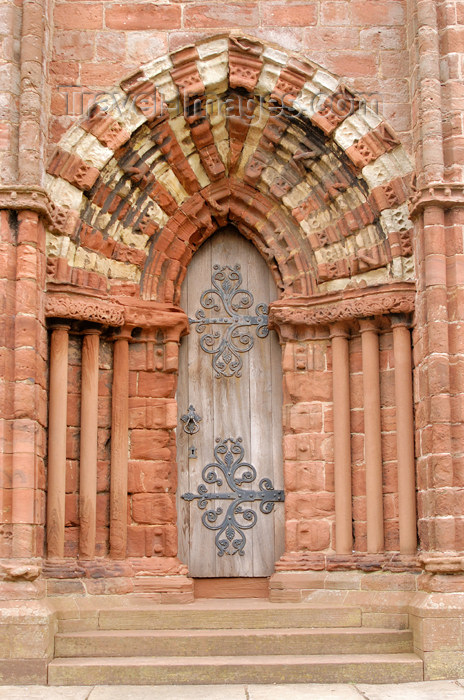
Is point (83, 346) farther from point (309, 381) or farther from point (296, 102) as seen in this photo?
point (296, 102)

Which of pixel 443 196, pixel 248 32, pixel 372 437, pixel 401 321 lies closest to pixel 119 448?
pixel 372 437

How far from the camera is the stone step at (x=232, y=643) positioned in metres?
7.25

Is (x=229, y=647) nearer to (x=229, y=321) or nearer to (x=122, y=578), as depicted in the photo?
(x=122, y=578)

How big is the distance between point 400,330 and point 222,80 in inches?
100

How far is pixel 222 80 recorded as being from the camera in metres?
8.41

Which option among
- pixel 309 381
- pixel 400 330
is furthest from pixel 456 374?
pixel 309 381

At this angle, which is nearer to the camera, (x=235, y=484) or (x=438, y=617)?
(x=438, y=617)

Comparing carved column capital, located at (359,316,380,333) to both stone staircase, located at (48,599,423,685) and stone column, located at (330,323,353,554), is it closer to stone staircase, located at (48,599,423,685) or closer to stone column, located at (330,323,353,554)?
stone column, located at (330,323,353,554)

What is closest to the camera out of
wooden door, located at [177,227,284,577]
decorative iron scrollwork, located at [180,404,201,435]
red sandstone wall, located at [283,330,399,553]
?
red sandstone wall, located at [283,330,399,553]

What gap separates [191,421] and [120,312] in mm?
1190

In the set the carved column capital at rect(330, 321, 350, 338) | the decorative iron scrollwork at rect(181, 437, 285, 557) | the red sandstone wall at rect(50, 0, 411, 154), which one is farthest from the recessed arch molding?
the decorative iron scrollwork at rect(181, 437, 285, 557)

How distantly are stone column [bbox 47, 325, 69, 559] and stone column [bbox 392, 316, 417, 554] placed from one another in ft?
8.54

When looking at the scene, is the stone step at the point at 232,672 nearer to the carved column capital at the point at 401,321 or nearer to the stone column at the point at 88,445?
the stone column at the point at 88,445

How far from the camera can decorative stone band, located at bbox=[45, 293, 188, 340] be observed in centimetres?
788
